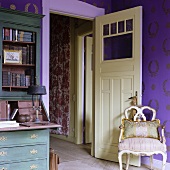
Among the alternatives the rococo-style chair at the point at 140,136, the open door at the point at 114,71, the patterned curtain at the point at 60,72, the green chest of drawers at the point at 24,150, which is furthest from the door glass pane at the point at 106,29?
the green chest of drawers at the point at 24,150

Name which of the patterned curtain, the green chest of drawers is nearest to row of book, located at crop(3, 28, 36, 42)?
the green chest of drawers

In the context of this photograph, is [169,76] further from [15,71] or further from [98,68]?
[15,71]

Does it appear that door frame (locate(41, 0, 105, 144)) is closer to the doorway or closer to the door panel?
the doorway

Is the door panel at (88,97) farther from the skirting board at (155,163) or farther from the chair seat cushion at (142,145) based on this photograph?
the chair seat cushion at (142,145)

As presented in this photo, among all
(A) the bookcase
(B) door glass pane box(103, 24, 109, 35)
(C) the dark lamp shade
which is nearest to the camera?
(C) the dark lamp shade

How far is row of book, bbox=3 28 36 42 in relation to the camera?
336cm

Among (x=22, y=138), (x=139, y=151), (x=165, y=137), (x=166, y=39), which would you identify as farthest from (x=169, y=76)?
(x=22, y=138)

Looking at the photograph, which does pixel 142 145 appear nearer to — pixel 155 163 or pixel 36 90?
pixel 155 163

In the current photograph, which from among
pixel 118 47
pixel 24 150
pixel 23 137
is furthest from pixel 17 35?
pixel 118 47

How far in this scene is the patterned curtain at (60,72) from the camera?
6332 millimetres

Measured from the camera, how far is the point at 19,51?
135 inches

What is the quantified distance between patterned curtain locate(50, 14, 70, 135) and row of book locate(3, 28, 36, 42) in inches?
110

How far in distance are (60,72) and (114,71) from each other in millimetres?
2499

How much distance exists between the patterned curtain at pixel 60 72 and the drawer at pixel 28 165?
3.23 meters
